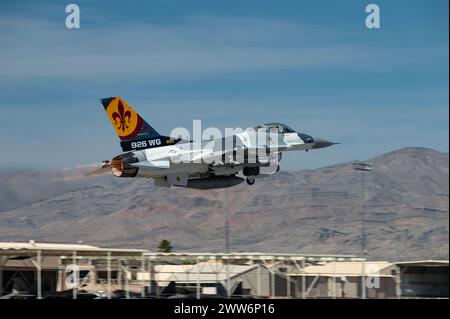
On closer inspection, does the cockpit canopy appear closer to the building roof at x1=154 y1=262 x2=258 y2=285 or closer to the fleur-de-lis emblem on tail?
the fleur-de-lis emblem on tail

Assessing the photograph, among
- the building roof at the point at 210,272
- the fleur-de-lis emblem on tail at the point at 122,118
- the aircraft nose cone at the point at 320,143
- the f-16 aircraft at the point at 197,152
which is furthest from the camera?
the building roof at the point at 210,272

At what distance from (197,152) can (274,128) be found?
263 inches

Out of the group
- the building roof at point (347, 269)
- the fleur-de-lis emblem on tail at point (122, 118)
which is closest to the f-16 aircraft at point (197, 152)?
the fleur-de-lis emblem on tail at point (122, 118)

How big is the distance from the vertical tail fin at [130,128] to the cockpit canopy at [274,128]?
7.00m

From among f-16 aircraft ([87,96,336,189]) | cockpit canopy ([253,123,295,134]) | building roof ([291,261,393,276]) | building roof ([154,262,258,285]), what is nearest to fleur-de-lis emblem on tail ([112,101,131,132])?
f-16 aircraft ([87,96,336,189])

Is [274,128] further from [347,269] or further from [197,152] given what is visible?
[347,269]

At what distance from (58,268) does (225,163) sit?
3851cm

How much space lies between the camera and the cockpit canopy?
234ft

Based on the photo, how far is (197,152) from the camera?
69500 mm

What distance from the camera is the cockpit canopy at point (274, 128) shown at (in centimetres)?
7125

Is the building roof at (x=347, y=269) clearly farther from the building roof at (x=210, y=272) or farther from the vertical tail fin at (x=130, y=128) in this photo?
the vertical tail fin at (x=130, y=128)
